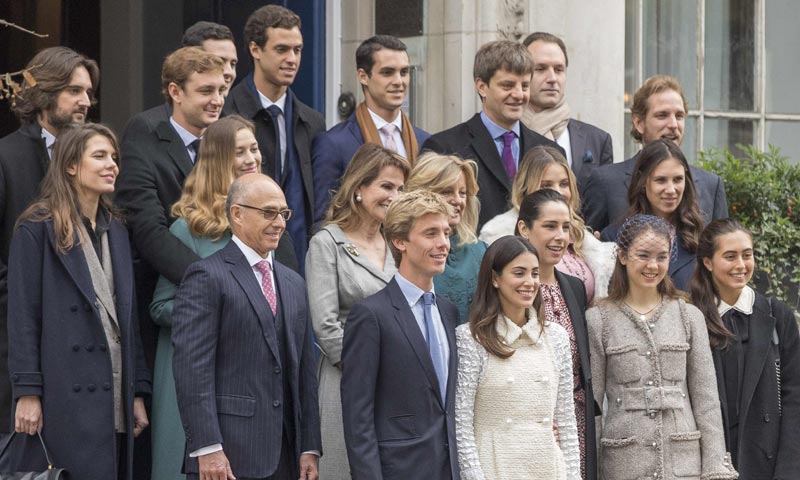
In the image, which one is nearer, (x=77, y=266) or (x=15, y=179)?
(x=77, y=266)

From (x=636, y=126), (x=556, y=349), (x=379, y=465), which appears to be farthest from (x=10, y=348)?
(x=636, y=126)

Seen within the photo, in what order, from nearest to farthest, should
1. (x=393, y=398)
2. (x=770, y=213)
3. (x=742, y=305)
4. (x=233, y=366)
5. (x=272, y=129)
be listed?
(x=233, y=366) → (x=393, y=398) → (x=742, y=305) → (x=272, y=129) → (x=770, y=213)

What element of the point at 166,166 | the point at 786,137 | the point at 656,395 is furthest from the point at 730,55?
the point at 166,166

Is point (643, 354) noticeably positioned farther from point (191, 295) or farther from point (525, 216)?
point (191, 295)

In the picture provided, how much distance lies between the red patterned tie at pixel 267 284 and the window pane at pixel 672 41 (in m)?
5.39

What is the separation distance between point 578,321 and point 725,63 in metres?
5.17

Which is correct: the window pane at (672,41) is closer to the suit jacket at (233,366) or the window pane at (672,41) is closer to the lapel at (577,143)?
the lapel at (577,143)

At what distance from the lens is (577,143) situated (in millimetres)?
8414

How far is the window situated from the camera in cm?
1112

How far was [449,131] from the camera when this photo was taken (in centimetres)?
811

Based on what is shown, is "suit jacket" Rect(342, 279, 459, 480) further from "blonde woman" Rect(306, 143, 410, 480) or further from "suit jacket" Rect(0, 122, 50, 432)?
"suit jacket" Rect(0, 122, 50, 432)

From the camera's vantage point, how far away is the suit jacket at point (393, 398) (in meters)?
6.14

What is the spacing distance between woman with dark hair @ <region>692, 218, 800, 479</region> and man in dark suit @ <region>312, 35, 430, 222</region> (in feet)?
5.46

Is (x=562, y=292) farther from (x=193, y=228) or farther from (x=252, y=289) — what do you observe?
(x=193, y=228)
